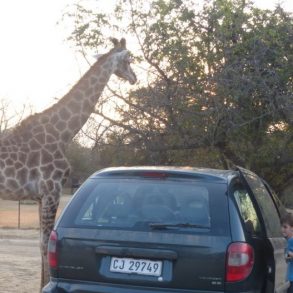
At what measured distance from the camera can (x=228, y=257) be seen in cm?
536

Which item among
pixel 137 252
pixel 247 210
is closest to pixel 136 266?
pixel 137 252

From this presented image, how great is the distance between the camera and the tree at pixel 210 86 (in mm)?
9820

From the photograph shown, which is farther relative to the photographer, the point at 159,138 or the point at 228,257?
the point at 159,138

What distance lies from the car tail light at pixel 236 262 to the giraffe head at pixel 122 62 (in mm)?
5499

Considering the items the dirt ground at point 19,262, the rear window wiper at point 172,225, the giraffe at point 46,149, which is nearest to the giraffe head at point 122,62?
the giraffe at point 46,149

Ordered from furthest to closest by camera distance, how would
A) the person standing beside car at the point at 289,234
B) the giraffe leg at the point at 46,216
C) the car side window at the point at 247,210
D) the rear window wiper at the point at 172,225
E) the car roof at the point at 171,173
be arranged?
the giraffe leg at the point at 46,216 < the person standing beside car at the point at 289,234 < the car roof at the point at 171,173 < the car side window at the point at 247,210 < the rear window wiper at the point at 172,225

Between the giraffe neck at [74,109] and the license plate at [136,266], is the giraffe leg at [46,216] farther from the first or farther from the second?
the license plate at [136,266]

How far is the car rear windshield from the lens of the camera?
5543mm

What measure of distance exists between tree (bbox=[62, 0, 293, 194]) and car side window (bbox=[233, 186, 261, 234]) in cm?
362

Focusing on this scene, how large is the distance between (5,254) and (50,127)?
571 centimetres

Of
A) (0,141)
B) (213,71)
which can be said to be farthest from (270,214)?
(0,141)

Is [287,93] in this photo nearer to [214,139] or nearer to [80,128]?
[214,139]

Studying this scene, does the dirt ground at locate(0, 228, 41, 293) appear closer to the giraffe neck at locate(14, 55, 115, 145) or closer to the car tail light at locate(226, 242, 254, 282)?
the giraffe neck at locate(14, 55, 115, 145)

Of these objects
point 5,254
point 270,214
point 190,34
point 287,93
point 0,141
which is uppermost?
point 190,34
